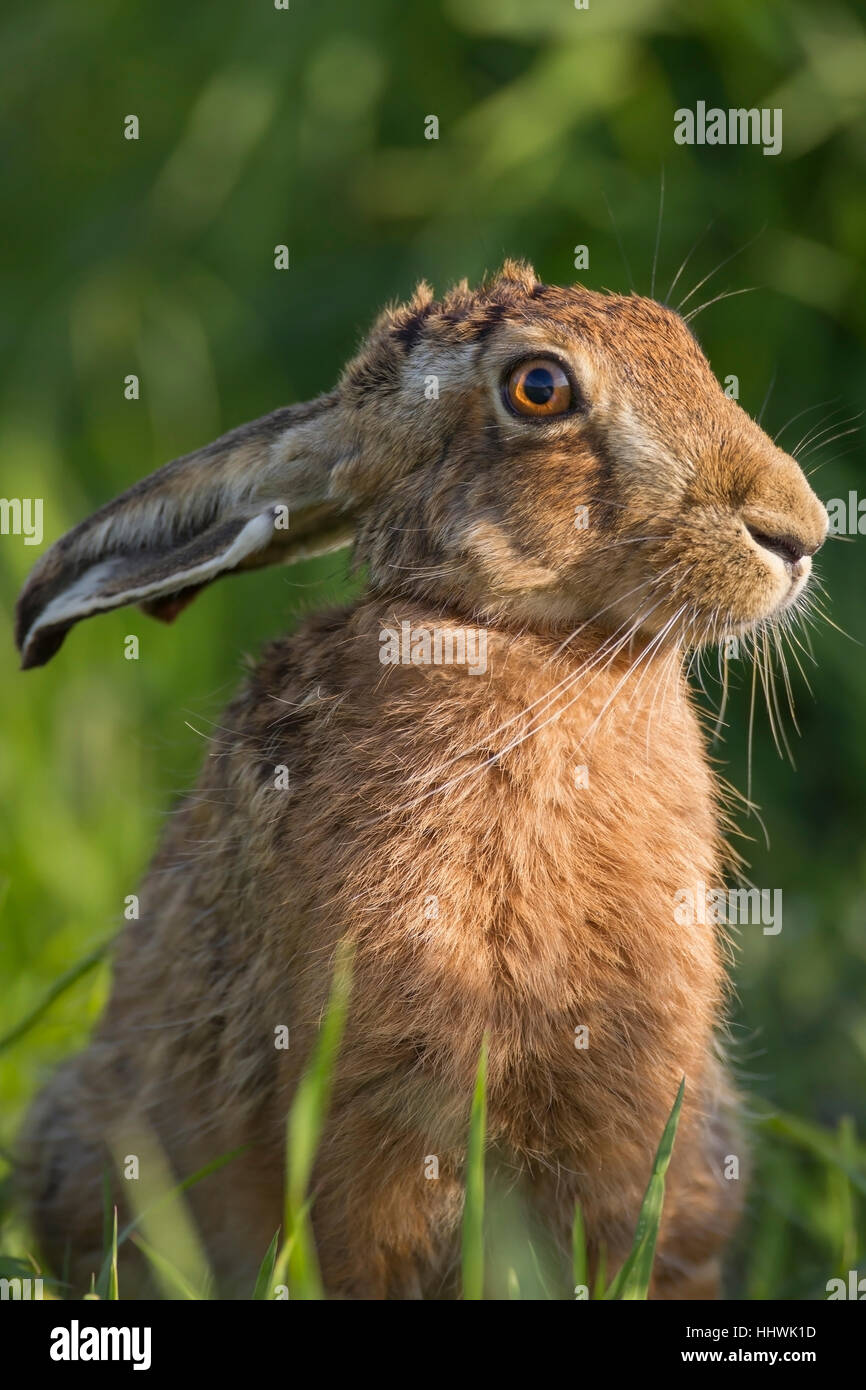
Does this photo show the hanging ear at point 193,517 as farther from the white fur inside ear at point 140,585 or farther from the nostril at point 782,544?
the nostril at point 782,544

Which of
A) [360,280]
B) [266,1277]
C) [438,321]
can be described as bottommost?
[266,1277]

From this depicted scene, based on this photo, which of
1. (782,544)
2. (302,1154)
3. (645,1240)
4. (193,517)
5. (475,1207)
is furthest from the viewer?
(193,517)

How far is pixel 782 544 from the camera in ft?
10.1

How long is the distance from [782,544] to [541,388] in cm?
53

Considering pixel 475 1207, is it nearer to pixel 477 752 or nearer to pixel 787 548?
pixel 477 752

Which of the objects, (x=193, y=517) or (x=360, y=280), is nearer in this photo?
(x=193, y=517)

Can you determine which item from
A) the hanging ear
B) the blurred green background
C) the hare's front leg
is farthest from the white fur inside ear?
the hare's front leg

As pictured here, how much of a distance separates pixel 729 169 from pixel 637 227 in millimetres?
517

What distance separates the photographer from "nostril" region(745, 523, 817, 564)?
10.0ft

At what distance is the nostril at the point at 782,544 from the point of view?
3.06 metres

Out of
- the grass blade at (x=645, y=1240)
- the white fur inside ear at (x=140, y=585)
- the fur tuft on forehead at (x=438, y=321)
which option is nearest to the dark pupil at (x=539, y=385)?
the fur tuft on forehead at (x=438, y=321)

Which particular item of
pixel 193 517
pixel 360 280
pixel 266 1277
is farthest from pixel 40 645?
pixel 360 280

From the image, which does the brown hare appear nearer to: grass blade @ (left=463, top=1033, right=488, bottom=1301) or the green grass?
the green grass

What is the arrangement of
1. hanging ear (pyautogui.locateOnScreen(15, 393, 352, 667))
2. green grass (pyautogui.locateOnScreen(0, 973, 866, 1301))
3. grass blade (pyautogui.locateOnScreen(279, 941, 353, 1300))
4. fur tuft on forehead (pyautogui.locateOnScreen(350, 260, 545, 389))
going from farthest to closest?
1. hanging ear (pyautogui.locateOnScreen(15, 393, 352, 667))
2. fur tuft on forehead (pyautogui.locateOnScreen(350, 260, 545, 389))
3. green grass (pyautogui.locateOnScreen(0, 973, 866, 1301))
4. grass blade (pyautogui.locateOnScreen(279, 941, 353, 1300))
